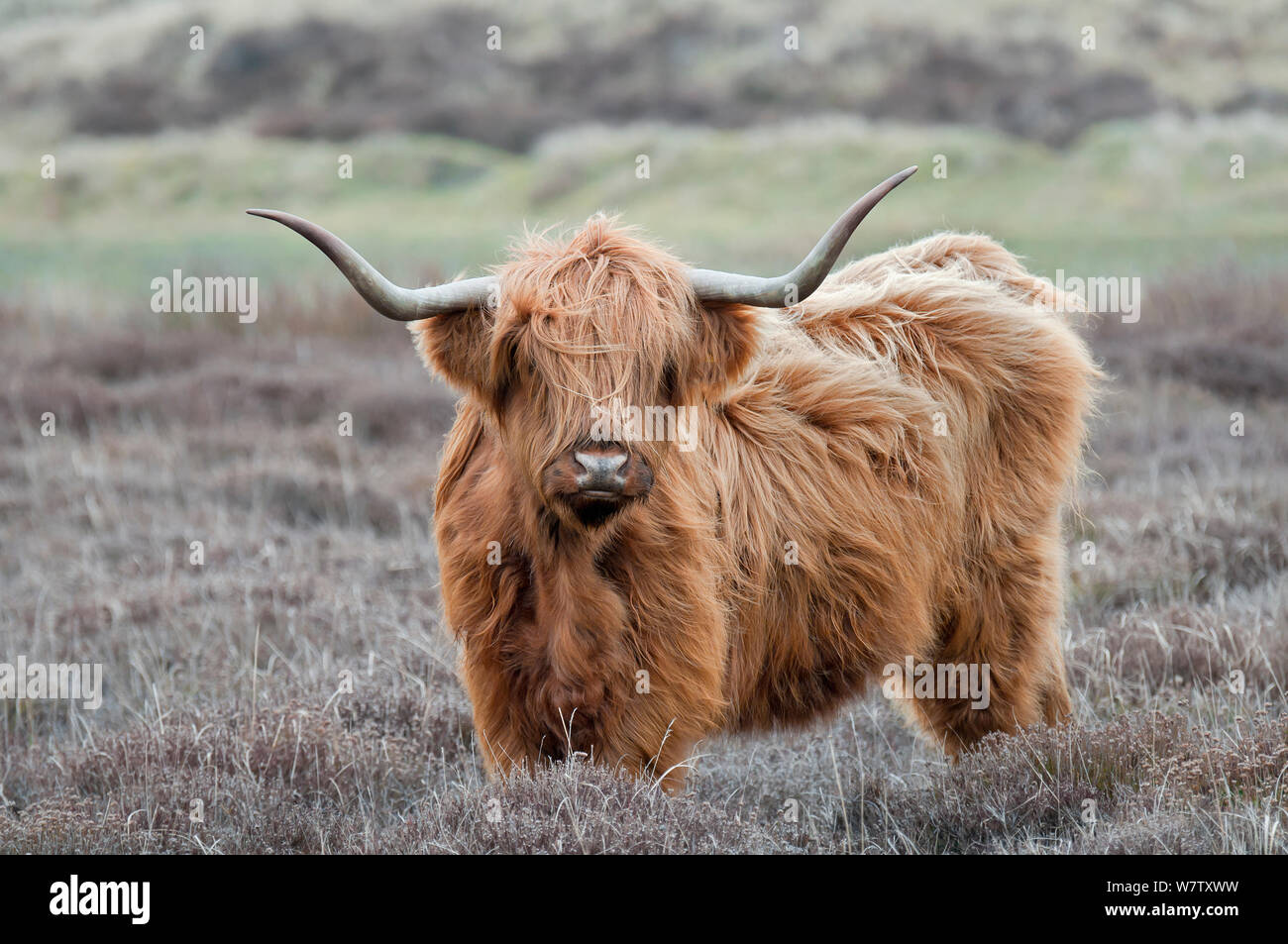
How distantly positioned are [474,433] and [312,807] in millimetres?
1406

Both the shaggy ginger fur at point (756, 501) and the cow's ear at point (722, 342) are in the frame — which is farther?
the cow's ear at point (722, 342)

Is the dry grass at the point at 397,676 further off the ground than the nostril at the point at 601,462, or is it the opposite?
the nostril at the point at 601,462

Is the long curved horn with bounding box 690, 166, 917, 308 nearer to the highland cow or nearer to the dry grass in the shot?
the highland cow

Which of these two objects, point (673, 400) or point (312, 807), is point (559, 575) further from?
point (312, 807)

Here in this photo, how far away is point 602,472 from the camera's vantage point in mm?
3070

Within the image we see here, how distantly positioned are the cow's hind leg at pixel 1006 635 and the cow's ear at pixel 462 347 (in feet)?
6.35

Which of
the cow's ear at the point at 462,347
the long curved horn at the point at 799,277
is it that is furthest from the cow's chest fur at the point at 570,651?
the long curved horn at the point at 799,277

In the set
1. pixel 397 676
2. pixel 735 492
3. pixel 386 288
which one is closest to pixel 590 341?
A: pixel 386 288

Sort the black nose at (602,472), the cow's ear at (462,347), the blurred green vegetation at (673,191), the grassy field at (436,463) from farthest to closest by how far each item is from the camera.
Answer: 1. the blurred green vegetation at (673,191)
2. the grassy field at (436,463)
3. the cow's ear at (462,347)
4. the black nose at (602,472)

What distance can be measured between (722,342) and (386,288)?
3.21ft

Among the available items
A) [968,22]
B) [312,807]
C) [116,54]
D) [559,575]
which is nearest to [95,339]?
[312,807]

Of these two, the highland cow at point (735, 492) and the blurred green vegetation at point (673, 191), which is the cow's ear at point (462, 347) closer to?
the highland cow at point (735, 492)

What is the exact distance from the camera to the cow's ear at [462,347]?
349 cm

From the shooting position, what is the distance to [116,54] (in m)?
32.9
